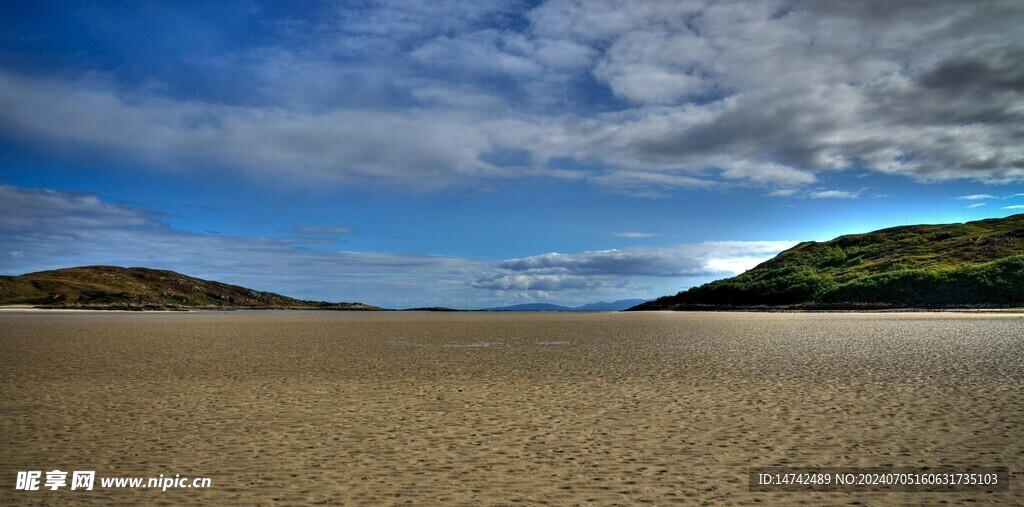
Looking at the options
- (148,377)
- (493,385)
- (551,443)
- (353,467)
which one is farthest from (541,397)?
(148,377)

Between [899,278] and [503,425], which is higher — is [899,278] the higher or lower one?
the higher one

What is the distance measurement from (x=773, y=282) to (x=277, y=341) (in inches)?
5680

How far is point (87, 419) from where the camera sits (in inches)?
604

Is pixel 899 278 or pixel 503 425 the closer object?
pixel 503 425

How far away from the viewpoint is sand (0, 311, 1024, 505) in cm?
984

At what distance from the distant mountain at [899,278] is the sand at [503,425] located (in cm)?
10303

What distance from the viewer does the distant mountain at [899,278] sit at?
363 feet

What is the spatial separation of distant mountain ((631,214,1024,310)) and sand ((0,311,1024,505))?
10303 centimetres

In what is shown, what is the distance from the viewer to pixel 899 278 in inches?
4934

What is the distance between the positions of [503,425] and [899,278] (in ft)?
446

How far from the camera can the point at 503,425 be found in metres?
14.5

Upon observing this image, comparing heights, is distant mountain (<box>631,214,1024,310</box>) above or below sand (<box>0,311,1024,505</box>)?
above

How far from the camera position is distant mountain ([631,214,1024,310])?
110750 millimetres

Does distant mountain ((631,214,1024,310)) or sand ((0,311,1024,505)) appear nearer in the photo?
sand ((0,311,1024,505))
